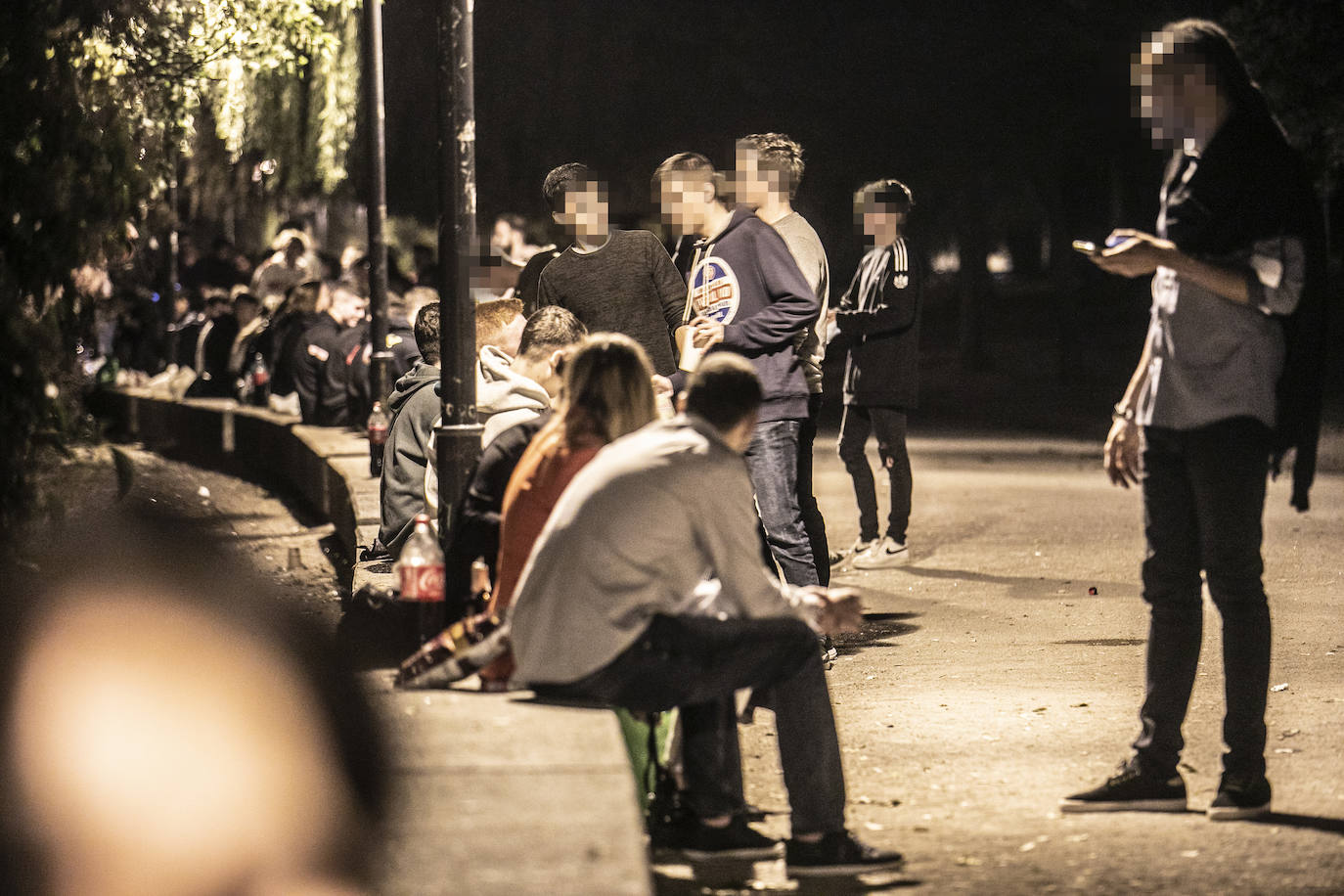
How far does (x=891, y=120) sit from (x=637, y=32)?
5.22m

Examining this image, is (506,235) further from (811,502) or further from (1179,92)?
(1179,92)

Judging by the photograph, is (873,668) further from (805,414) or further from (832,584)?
(832,584)

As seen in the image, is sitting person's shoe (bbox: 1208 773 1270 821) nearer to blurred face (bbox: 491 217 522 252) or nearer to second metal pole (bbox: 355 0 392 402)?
second metal pole (bbox: 355 0 392 402)

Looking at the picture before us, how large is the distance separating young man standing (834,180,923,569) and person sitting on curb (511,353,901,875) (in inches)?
219

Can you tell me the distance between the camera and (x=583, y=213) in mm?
8219

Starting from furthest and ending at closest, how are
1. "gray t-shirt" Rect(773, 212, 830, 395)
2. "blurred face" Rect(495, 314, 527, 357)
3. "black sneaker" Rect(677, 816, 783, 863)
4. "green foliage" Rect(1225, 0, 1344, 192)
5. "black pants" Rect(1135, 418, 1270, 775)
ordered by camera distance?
"green foliage" Rect(1225, 0, 1344, 192) < "gray t-shirt" Rect(773, 212, 830, 395) < "blurred face" Rect(495, 314, 527, 357) < "black pants" Rect(1135, 418, 1270, 775) < "black sneaker" Rect(677, 816, 783, 863)

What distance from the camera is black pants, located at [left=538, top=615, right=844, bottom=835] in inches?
197

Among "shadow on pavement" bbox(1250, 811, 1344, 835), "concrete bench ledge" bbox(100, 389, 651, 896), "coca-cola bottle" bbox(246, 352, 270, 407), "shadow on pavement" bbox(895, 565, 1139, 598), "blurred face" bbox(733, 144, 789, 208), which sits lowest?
"shadow on pavement" bbox(895, 565, 1139, 598)

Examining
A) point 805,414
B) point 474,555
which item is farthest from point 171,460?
point 474,555

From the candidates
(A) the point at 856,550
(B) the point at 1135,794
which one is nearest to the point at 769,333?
(B) the point at 1135,794

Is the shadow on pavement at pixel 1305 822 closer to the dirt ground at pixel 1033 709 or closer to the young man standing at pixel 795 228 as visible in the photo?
the dirt ground at pixel 1033 709

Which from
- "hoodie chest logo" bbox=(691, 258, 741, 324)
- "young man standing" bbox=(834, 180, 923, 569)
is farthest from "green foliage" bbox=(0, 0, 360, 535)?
"young man standing" bbox=(834, 180, 923, 569)

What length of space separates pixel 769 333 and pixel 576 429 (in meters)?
2.36

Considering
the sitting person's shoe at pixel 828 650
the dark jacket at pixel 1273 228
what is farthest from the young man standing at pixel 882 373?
the dark jacket at pixel 1273 228
